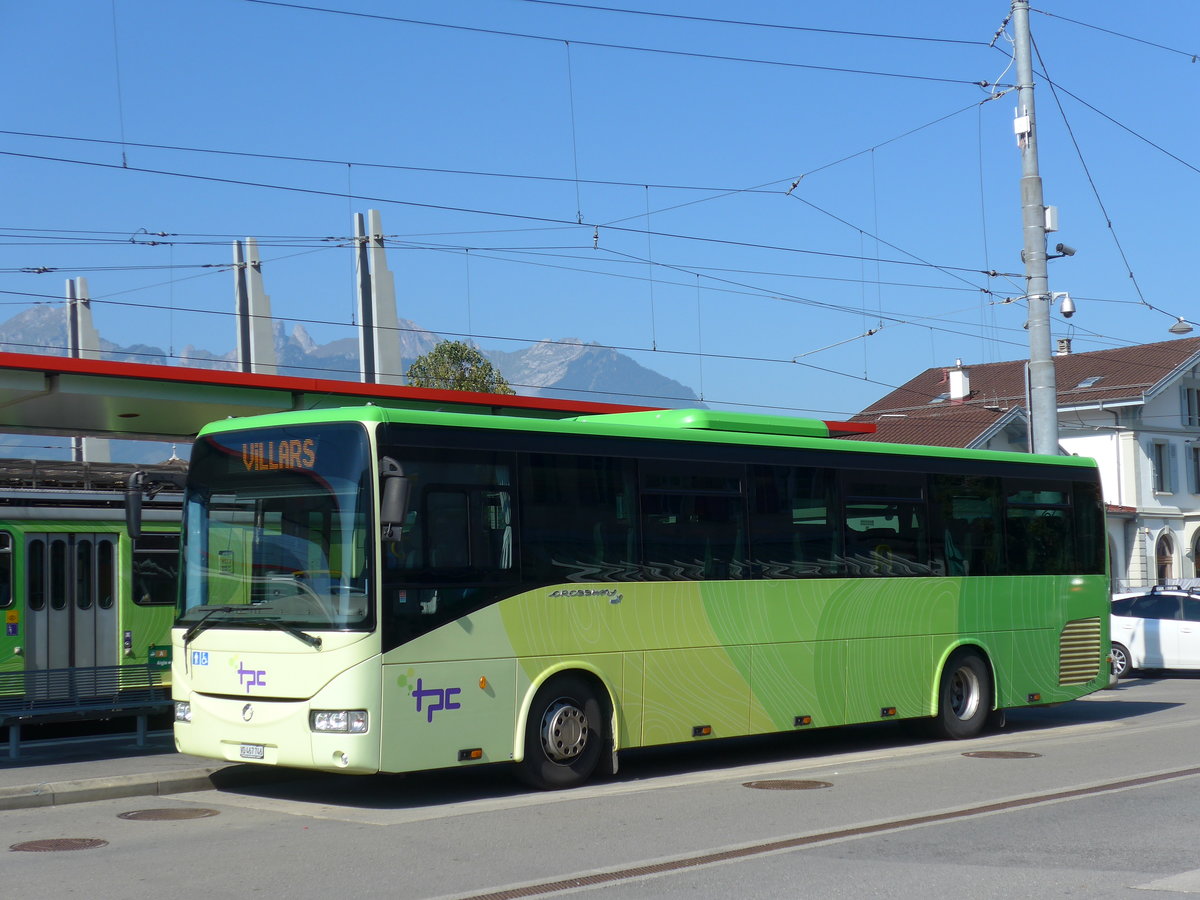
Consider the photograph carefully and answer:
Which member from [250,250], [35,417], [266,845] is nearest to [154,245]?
[250,250]

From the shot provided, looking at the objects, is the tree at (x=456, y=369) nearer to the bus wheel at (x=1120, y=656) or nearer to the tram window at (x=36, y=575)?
the bus wheel at (x=1120, y=656)

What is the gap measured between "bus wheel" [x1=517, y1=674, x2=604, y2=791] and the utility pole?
11.7m

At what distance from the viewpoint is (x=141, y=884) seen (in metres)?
7.99

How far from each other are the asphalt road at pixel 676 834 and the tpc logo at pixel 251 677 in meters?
0.92

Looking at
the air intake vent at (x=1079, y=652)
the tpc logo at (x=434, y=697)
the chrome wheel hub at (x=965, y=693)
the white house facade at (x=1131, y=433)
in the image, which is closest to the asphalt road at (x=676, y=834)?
the tpc logo at (x=434, y=697)

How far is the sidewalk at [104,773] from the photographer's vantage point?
11203 mm

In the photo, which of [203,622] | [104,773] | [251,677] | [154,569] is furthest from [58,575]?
[251,677]

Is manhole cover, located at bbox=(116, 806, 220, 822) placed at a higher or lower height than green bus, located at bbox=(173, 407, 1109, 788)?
lower

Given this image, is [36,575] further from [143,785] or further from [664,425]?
[664,425]

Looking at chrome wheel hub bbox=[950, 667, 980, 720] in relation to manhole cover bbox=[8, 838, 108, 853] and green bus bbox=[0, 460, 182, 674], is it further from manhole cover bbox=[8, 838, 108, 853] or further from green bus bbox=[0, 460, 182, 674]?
manhole cover bbox=[8, 838, 108, 853]

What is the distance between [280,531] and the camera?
11203 millimetres

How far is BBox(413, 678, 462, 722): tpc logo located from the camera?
1099 centimetres

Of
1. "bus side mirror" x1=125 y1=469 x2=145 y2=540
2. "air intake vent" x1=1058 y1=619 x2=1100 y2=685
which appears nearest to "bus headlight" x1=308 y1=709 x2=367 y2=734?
"bus side mirror" x1=125 y1=469 x2=145 y2=540

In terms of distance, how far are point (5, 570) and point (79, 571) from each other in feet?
3.02
